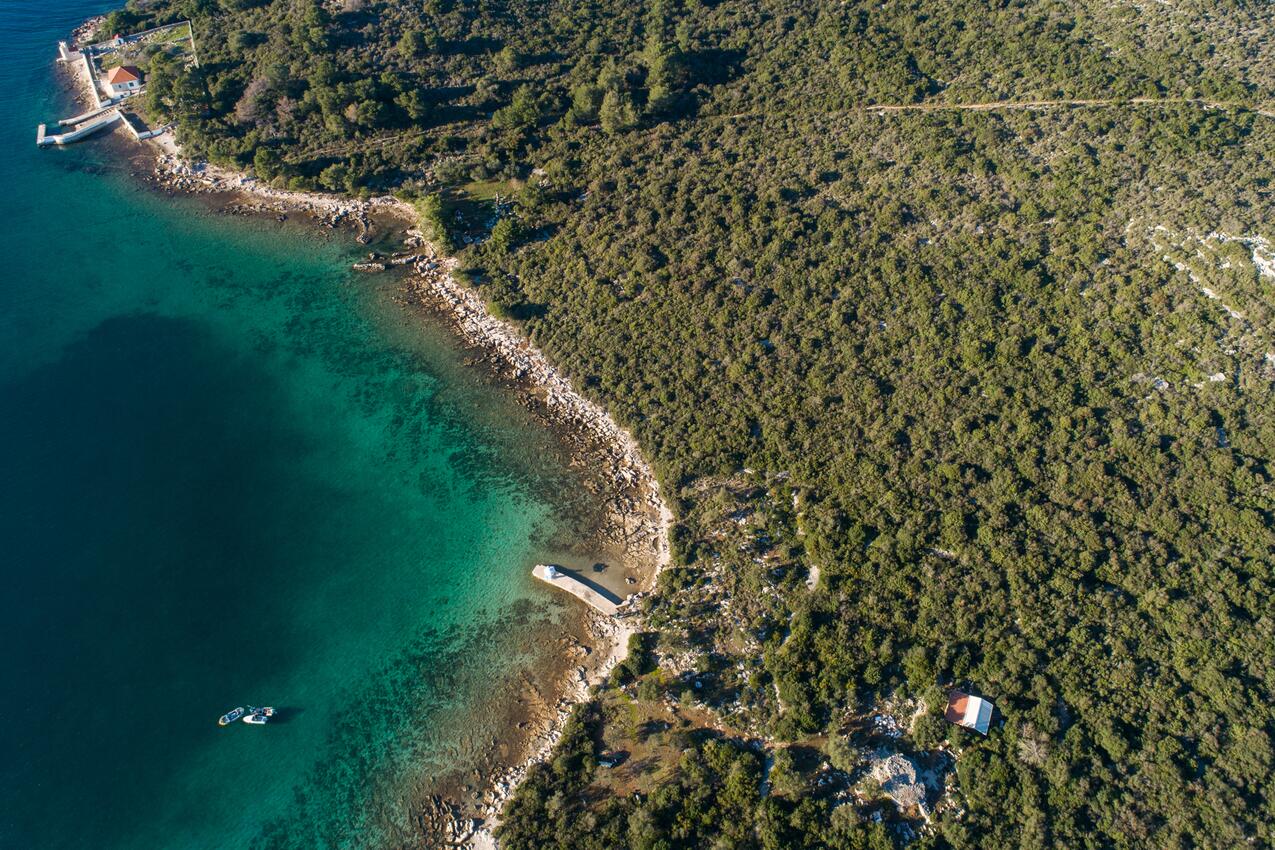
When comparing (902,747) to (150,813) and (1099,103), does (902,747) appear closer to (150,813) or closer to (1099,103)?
(150,813)

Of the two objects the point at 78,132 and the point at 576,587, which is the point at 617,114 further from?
the point at 78,132

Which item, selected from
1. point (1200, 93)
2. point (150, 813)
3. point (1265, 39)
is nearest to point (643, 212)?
point (1200, 93)

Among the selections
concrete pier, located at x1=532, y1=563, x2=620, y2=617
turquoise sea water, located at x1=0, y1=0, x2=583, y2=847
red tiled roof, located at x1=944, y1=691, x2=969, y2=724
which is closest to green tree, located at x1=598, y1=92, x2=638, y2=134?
turquoise sea water, located at x1=0, y1=0, x2=583, y2=847

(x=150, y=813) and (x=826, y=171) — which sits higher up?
(x=826, y=171)

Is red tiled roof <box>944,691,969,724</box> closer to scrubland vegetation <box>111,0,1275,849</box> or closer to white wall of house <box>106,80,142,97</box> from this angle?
scrubland vegetation <box>111,0,1275,849</box>

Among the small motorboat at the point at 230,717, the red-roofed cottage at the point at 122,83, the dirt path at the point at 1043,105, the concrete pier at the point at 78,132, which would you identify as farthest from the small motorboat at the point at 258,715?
the red-roofed cottage at the point at 122,83

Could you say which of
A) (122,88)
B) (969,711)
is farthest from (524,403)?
(122,88)
